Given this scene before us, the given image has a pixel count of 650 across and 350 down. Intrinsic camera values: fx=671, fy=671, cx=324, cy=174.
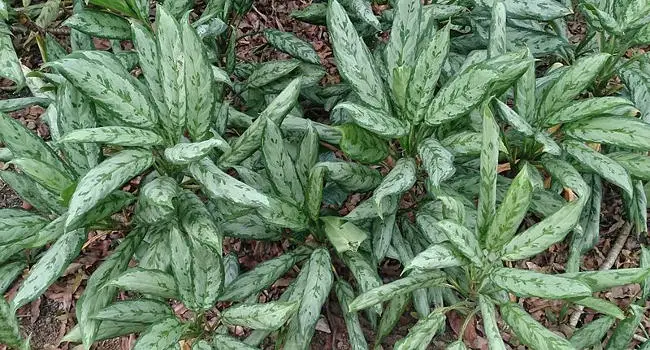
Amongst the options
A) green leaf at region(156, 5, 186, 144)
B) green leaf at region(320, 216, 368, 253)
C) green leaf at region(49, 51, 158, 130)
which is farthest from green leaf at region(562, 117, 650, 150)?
green leaf at region(49, 51, 158, 130)

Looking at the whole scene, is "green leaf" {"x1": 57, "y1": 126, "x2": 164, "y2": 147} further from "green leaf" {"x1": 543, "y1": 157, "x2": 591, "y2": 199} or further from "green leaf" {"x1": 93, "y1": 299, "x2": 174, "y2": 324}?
"green leaf" {"x1": 543, "y1": 157, "x2": 591, "y2": 199}

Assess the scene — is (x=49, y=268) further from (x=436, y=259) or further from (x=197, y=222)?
(x=436, y=259)

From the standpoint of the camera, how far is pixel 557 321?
2043 millimetres

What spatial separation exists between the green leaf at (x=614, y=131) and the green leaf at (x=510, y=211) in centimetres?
31

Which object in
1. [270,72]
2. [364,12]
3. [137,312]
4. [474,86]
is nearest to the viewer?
[474,86]

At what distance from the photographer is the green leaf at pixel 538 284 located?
4.30ft

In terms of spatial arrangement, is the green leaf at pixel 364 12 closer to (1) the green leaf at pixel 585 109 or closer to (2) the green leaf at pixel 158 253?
(1) the green leaf at pixel 585 109

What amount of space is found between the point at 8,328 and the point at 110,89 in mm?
700

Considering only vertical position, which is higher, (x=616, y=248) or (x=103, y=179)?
(x=103, y=179)

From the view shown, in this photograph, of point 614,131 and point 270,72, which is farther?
point 270,72

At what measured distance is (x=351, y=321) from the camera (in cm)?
175

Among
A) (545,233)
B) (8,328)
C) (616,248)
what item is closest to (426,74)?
(545,233)

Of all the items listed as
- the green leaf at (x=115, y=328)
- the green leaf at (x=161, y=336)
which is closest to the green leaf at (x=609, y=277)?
the green leaf at (x=161, y=336)

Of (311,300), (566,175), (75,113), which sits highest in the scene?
(75,113)
